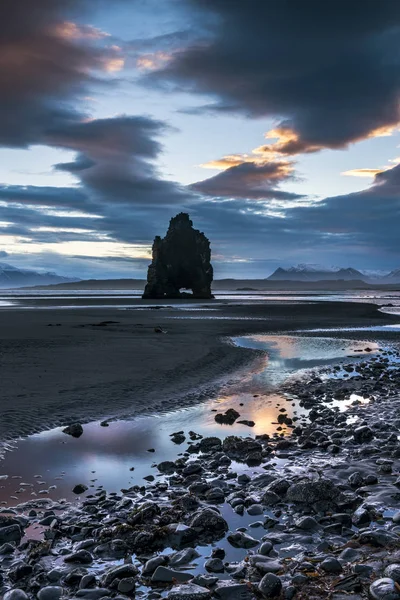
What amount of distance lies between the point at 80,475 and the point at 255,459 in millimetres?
3185

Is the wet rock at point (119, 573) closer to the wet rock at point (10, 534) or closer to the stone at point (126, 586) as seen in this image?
the stone at point (126, 586)

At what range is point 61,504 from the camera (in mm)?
6809

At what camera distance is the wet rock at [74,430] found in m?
10.4

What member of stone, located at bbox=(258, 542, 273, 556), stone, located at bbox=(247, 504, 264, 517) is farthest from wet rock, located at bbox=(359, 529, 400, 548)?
stone, located at bbox=(247, 504, 264, 517)

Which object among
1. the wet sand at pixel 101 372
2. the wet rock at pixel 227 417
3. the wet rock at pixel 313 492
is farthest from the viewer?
the wet sand at pixel 101 372

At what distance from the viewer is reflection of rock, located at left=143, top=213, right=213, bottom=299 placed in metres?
124

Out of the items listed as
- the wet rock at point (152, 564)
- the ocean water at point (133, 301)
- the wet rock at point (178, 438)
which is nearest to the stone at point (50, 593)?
the wet rock at point (152, 564)

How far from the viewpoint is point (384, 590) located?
436 cm

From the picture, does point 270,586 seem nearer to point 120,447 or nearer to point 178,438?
point 120,447

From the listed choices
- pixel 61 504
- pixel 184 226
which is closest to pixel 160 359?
pixel 61 504

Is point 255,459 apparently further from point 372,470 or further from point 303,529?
point 303,529

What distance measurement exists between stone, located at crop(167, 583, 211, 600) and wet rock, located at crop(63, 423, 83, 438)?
6.31m

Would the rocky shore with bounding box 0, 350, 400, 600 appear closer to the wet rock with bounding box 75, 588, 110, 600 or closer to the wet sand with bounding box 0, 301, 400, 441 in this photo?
the wet rock with bounding box 75, 588, 110, 600

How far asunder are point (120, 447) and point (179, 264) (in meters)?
117
